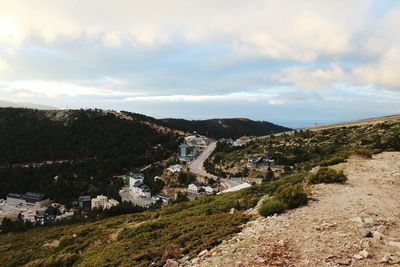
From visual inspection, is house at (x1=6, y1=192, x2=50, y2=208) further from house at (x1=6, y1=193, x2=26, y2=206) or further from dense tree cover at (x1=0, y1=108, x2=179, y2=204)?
dense tree cover at (x1=0, y1=108, x2=179, y2=204)

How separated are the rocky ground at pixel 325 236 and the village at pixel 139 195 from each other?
5511 cm

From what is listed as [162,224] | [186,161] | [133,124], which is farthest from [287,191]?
[133,124]

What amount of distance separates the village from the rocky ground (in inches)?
2170

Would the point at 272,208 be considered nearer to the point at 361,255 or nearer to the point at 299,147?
the point at 361,255

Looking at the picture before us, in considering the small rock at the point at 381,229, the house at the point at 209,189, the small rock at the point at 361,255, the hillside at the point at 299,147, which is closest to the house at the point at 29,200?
the hillside at the point at 299,147

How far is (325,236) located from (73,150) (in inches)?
5433

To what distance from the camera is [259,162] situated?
8062 cm

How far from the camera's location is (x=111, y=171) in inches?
4683

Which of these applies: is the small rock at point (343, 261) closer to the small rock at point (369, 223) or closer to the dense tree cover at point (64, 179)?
the small rock at point (369, 223)

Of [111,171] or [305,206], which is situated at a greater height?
[305,206]

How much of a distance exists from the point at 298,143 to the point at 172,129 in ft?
270

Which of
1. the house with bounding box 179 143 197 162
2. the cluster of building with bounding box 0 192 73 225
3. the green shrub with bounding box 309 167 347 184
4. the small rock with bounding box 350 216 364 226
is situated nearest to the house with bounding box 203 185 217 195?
Result: the cluster of building with bounding box 0 192 73 225

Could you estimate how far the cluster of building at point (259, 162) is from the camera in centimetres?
7864

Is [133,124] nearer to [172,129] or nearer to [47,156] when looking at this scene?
[172,129]
